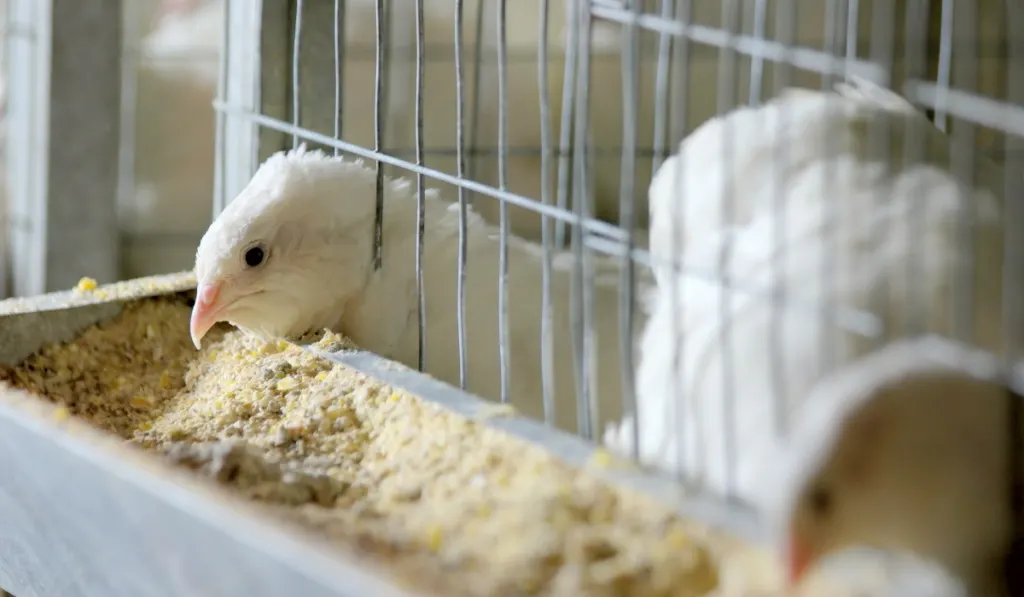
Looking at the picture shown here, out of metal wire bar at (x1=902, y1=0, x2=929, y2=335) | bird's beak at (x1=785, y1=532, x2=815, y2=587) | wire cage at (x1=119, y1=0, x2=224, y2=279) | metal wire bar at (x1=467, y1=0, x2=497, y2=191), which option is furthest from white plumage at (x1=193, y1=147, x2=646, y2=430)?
wire cage at (x1=119, y1=0, x2=224, y2=279)

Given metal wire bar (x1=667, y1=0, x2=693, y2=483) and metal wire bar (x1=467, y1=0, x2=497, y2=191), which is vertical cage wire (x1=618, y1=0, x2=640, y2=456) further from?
metal wire bar (x1=467, y1=0, x2=497, y2=191)

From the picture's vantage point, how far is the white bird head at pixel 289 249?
1.92 meters

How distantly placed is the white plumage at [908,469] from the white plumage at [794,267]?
0.13 metres

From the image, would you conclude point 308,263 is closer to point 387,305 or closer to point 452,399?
point 387,305

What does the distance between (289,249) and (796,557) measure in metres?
1.20

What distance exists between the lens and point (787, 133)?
4.92ft

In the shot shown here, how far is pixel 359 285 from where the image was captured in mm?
1994

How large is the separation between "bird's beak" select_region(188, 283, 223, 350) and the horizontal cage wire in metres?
0.20

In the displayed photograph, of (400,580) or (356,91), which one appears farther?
(356,91)

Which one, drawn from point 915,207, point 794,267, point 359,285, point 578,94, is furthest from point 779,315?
point 359,285

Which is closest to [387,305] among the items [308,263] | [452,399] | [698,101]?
[308,263]

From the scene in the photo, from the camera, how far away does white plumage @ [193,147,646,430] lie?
6.31 ft

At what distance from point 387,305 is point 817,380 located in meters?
0.91

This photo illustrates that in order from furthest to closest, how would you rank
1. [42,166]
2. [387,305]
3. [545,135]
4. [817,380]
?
→ 1. [42,166]
2. [387,305]
3. [545,135]
4. [817,380]
